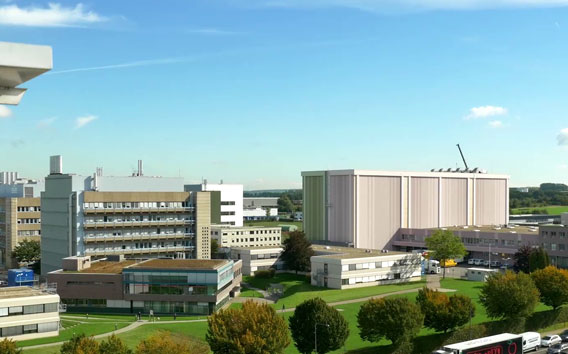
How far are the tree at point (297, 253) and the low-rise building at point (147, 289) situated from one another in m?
25.2

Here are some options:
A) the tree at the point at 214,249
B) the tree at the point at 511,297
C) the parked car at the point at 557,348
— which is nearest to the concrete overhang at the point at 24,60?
the parked car at the point at 557,348

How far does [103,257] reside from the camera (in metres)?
107

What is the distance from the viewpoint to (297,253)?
360ft

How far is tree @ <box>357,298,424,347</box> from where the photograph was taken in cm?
5847

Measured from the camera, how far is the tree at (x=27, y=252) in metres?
124

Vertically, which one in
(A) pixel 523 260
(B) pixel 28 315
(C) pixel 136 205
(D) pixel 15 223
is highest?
(C) pixel 136 205

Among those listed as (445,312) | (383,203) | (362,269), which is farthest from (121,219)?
(445,312)

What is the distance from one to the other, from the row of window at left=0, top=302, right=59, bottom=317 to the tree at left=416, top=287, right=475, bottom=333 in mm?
39794

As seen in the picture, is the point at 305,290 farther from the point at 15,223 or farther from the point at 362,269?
the point at 15,223

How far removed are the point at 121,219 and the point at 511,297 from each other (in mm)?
67291

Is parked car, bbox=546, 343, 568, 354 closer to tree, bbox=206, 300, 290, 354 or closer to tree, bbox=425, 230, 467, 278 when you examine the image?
tree, bbox=206, 300, 290, 354

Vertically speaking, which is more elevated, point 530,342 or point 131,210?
point 131,210

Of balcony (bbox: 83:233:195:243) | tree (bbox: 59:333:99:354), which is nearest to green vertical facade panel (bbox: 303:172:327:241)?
balcony (bbox: 83:233:195:243)

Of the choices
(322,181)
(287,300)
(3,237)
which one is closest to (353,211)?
(322,181)
